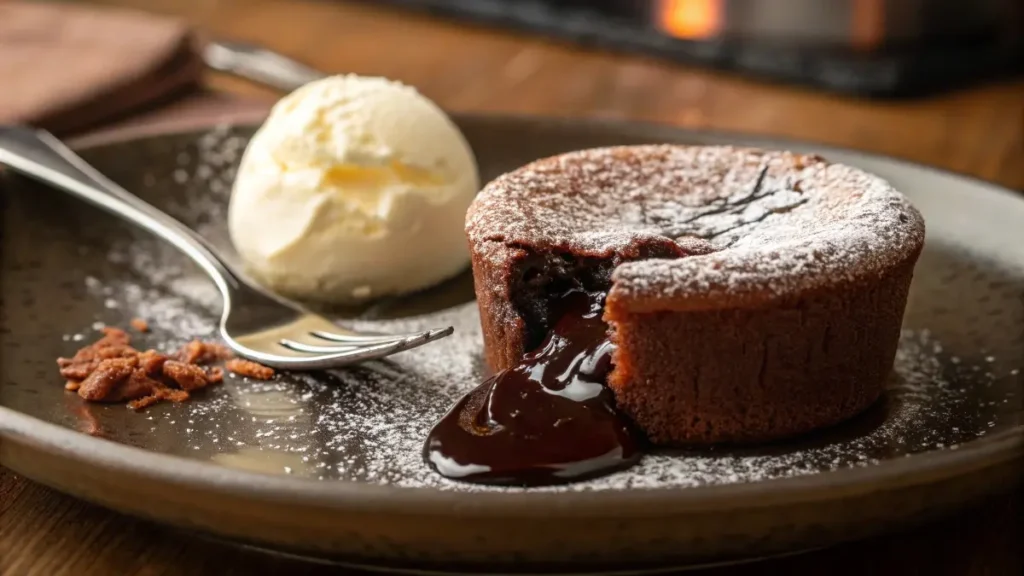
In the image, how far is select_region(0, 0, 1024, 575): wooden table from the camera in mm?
1229

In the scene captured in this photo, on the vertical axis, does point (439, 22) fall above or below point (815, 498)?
below

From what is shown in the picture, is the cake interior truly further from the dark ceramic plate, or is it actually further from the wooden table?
the wooden table

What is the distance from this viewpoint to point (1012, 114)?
3020mm

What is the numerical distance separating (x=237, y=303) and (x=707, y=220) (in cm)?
73

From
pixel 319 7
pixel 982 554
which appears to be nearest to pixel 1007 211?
pixel 982 554

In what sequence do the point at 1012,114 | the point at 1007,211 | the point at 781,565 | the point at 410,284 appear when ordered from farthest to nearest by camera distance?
the point at 1012,114, the point at 410,284, the point at 1007,211, the point at 781,565

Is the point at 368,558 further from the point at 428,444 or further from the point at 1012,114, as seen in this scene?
the point at 1012,114

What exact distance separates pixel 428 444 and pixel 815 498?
48 cm

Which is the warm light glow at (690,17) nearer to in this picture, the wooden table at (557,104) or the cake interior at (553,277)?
the wooden table at (557,104)

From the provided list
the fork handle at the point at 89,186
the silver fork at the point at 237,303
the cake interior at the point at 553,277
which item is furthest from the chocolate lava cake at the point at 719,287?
the fork handle at the point at 89,186

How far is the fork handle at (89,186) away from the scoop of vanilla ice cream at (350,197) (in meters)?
0.12

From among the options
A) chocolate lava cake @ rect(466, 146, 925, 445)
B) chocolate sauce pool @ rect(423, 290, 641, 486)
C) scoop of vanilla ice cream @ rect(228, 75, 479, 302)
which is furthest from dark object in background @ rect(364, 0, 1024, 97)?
chocolate sauce pool @ rect(423, 290, 641, 486)

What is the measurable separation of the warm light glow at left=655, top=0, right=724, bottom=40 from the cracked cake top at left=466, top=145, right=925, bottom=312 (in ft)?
5.91

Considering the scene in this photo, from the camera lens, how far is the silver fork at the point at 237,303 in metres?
1.60
